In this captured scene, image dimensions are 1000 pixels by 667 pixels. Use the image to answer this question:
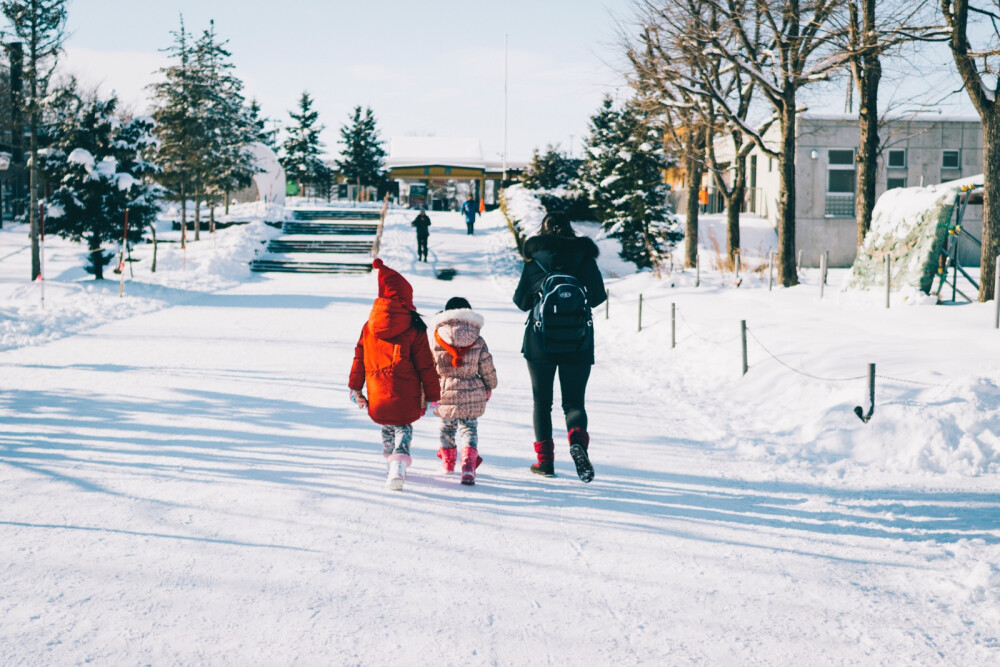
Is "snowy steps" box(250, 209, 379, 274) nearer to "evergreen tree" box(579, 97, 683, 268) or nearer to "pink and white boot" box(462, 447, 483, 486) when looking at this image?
"evergreen tree" box(579, 97, 683, 268)

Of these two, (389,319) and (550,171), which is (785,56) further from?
(550,171)

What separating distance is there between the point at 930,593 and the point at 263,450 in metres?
4.71

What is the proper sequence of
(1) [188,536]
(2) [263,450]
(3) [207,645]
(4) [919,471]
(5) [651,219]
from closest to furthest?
→ (3) [207,645] → (1) [188,536] → (4) [919,471] → (2) [263,450] → (5) [651,219]

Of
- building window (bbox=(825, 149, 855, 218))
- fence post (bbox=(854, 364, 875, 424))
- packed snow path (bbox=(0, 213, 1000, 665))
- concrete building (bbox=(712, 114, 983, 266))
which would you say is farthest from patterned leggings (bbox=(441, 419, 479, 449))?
building window (bbox=(825, 149, 855, 218))

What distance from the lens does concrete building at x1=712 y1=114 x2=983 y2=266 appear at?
120ft

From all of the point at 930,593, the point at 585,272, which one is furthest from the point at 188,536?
the point at 930,593

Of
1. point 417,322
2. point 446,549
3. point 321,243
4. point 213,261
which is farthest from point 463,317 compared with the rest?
point 321,243

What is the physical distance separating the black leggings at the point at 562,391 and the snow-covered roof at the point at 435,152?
60911 mm

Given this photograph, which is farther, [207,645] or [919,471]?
[919,471]

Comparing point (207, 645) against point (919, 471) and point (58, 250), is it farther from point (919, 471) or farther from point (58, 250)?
point (58, 250)

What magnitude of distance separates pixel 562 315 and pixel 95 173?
18.5 meters

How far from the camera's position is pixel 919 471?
21.4 ft

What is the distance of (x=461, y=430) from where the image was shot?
6.20 meters

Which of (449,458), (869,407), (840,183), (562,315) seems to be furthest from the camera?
(840,183)
